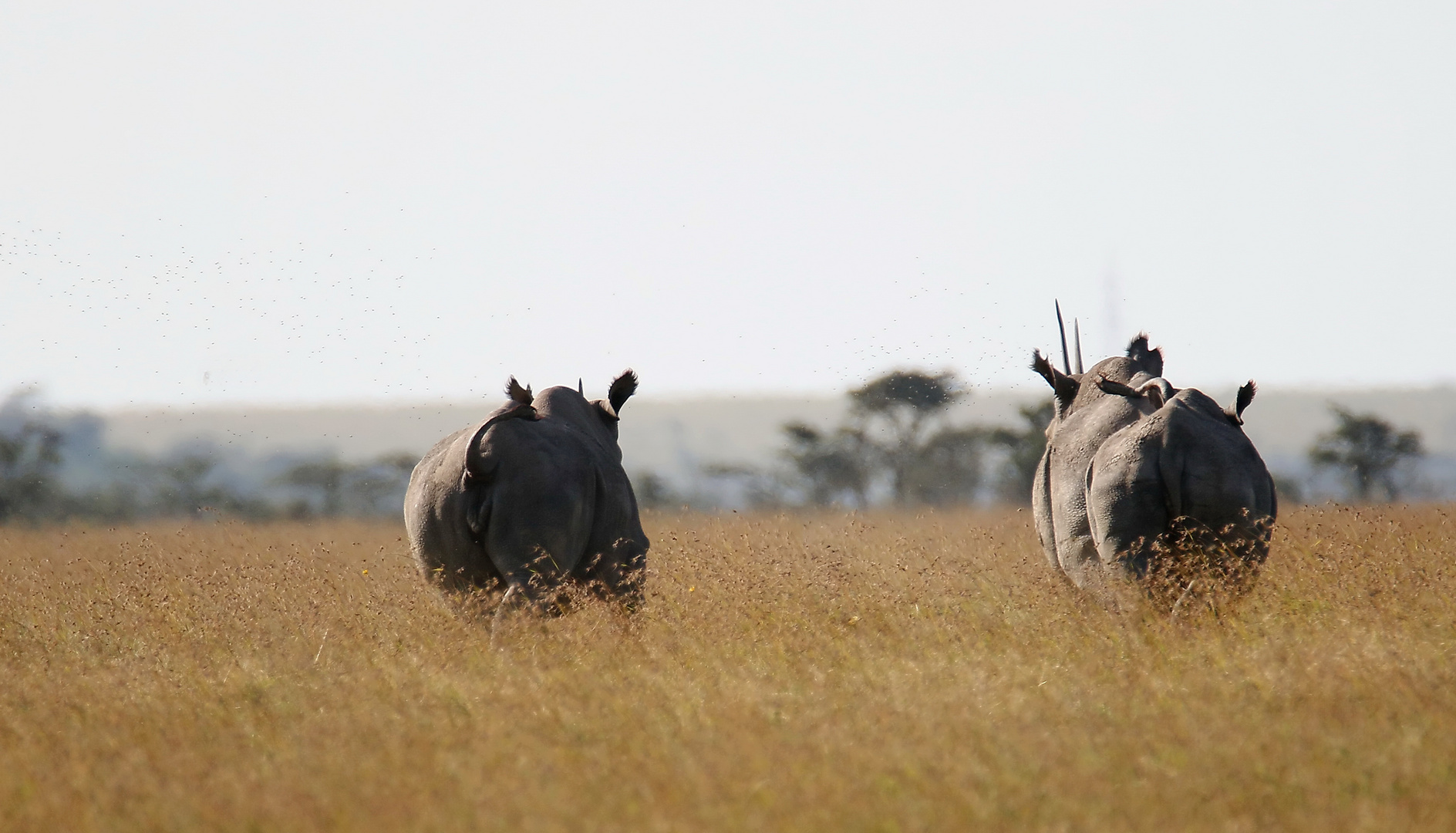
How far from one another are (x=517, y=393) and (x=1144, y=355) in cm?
468

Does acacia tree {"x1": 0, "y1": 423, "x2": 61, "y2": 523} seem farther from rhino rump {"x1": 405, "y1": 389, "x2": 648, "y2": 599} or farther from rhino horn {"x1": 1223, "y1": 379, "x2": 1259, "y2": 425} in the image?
rhino horn {"x1": 1223, "y1": 379, "x2": 1259, "y2": 425}

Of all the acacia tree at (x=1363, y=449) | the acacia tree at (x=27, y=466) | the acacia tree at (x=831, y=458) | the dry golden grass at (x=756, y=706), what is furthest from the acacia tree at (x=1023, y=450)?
the dry golden grass at (x=756, y=706)

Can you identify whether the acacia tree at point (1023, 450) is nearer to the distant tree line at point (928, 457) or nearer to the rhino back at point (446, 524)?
the distant tree line at point (928, 457)

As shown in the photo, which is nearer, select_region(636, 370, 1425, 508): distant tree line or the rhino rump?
the rhino rump

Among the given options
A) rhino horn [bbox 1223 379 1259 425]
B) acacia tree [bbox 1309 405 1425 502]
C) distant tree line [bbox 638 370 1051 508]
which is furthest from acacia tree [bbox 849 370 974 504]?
rhino horn [bbox 1223 379 1259 425]

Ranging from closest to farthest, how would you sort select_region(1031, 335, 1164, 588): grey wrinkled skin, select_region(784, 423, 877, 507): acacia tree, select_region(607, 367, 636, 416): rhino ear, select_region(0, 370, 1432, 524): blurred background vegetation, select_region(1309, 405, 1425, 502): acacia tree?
select_region(1031, 335, 1164, 588): grey wrinkled skin → select_region(607, 367, 636, 416): rhino ear → select_region(0, 370, 1432, 524): blurred background vegetation → select_region(1309, 405, 1425, 502): acacia tree → select_region(784, 423, 877, 507): acacia tree

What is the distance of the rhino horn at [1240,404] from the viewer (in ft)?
25.3

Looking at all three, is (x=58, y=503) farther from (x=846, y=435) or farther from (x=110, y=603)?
(x=846, y=435)

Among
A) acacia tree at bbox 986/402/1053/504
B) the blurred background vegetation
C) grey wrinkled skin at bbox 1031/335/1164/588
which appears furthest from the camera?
acacia tree at bbox 986/402/1053/504

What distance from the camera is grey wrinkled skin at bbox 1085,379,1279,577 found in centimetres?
714

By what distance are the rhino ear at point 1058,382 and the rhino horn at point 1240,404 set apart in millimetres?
1439

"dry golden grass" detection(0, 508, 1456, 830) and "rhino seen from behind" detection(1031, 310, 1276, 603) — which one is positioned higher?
"rhino seen from behind" detection(1031, 310, 1276, 603)

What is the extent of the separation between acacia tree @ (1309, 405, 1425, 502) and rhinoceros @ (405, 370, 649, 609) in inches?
1362

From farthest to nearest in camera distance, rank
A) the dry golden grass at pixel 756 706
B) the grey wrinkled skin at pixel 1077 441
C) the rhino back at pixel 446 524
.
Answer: the grey wrinkled skin at pixel 1077 441
the rhino back at pixel 446 524
the dry golden grass at pixel 756 706
